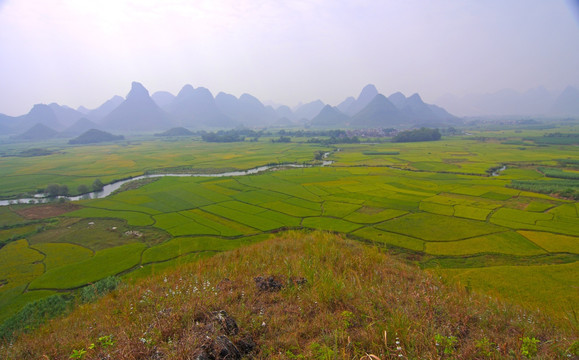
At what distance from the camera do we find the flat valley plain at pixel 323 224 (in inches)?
748

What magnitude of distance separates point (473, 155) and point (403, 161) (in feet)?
70.1

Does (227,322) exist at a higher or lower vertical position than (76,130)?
lower

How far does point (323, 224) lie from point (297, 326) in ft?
79.0

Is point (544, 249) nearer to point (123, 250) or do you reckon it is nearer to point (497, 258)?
point (497, 258)

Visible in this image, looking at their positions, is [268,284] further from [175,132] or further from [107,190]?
[175,132]

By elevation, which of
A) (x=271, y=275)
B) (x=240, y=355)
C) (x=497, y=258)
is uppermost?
(x=240, y=355)

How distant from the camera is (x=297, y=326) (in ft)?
16.7

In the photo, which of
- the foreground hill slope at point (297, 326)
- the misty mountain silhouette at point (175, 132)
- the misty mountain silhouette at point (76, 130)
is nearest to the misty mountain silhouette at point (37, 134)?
the misty mountain silhouette at point (76, 130)

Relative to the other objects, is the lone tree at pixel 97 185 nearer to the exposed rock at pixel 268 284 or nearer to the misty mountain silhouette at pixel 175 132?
the exposed rock at pixel 268 284

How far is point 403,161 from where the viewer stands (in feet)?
221

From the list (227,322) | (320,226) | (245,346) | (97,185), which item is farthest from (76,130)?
(245,346)

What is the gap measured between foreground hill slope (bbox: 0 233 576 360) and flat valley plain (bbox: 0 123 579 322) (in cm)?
301

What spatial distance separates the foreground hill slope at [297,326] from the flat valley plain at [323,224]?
9.89 ft

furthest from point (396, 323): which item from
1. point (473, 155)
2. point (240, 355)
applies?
point (473, 155)
